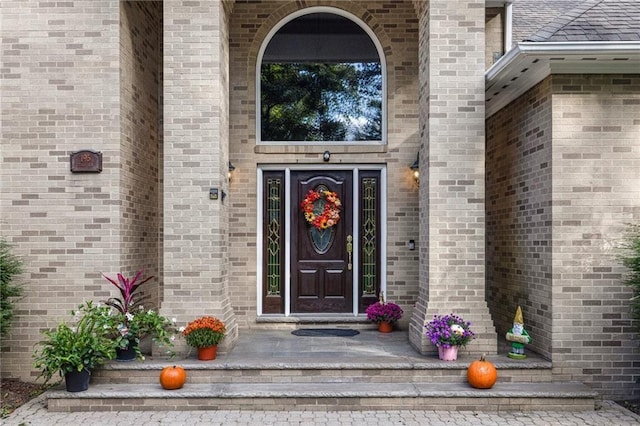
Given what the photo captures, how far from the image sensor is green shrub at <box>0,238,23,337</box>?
520cm

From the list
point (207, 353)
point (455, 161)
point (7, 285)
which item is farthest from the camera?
point (455, 161)

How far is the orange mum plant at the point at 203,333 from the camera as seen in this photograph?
16.6ft

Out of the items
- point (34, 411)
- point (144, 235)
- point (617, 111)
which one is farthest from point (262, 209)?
point (617, 111)

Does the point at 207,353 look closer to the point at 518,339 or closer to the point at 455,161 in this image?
the point at 518,339

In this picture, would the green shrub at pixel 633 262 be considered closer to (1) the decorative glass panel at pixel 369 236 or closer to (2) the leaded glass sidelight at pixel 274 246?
(1) the decorative glass panel at pixel 369 236

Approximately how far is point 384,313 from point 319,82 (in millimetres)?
3483

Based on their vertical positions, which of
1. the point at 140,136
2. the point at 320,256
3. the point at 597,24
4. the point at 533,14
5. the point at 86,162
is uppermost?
the point at 533,14

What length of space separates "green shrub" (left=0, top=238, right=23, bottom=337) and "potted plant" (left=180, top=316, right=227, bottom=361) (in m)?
1.95

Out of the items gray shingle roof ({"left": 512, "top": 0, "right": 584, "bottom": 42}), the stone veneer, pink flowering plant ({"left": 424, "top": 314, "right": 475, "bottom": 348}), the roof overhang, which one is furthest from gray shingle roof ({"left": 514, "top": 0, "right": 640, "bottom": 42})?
pink flowering plant ({"left": 424, "top": 314, "right": 475, "bottom": 348})

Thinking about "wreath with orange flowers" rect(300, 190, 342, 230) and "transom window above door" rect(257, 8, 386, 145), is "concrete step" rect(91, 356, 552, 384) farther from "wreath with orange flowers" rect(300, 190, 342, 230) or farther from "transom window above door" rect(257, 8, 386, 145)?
"transom window above door" rect(257, 8, 386, 145)

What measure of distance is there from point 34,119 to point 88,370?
9.76 feet

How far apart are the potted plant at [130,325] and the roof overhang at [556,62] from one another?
14.9ft

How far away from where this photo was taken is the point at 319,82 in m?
7.03

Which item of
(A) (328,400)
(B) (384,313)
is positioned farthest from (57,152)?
(B) (384,313)
